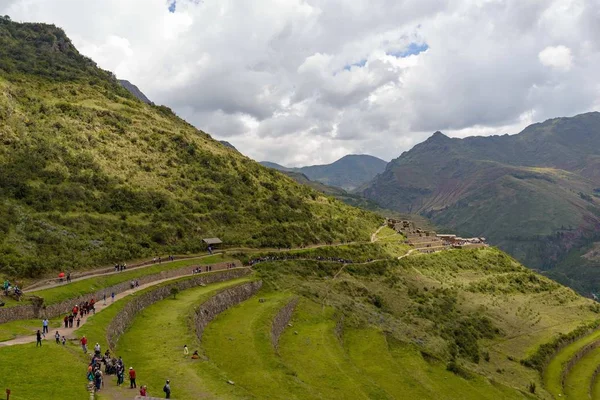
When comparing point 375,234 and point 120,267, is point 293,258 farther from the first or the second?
point 375,234

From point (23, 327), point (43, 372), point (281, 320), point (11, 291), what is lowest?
point (281, 320)

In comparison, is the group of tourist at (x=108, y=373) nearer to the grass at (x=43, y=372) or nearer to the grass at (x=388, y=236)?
the grass at (x=43, y=372)

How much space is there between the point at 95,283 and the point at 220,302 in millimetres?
15715

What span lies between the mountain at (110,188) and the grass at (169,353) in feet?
60.7

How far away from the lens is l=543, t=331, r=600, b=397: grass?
6894 centimetres

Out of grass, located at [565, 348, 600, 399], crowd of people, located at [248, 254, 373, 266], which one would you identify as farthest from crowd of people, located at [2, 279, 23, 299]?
grass, located at [565, 348, 600, 399]

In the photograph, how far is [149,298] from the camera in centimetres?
5800

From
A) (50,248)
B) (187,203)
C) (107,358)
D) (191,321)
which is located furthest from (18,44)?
(107,358)

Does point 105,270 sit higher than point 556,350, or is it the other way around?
point 105,270

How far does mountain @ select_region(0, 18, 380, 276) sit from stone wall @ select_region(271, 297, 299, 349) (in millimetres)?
27443

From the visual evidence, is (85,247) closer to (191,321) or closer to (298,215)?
(191,321)

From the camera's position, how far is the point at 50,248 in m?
65.4

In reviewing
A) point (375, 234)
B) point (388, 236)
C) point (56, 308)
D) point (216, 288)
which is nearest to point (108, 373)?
point (56, 308)

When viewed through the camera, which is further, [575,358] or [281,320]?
[575,358]
